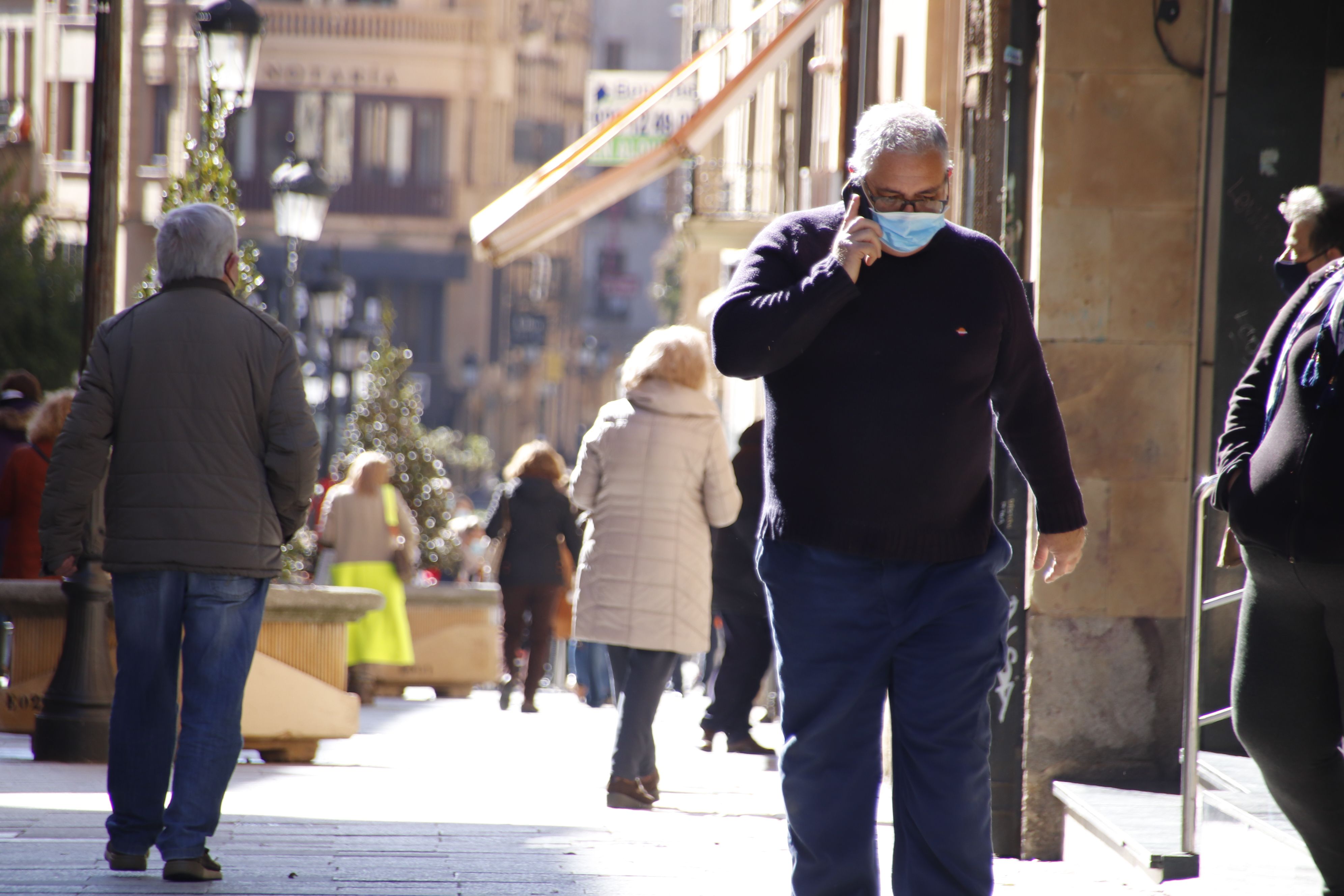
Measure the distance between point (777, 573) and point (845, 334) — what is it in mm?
528

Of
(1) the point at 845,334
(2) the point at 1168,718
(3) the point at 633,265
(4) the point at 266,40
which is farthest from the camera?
(3) the point at 633,265

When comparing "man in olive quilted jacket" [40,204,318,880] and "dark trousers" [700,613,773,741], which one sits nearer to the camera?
"man in olive quilted jacket" [40,204,318,880]

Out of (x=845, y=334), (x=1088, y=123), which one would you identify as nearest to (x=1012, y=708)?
(x=1088, y=123)

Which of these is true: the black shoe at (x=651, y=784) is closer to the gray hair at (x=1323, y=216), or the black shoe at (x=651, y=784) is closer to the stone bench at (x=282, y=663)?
the stone bench at (x=282, y=663)

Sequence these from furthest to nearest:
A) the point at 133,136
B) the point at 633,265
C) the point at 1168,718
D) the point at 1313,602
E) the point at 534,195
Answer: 1. the point at 633,265
2. the point at 133,136
3. the point at 534,195
4. the point at 1168,718
5. the point at 1313,602

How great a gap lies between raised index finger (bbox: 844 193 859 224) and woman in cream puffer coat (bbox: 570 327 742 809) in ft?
12.1

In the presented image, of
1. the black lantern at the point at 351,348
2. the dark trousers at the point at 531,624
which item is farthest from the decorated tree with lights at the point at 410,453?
the black lantern at the point at 351,348

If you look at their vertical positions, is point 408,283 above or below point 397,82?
below

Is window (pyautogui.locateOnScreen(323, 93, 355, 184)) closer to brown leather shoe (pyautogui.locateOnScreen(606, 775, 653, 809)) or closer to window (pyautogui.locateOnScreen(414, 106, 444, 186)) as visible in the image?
window (pyautogui.locateOnScreen(414, 106, 444, 186))

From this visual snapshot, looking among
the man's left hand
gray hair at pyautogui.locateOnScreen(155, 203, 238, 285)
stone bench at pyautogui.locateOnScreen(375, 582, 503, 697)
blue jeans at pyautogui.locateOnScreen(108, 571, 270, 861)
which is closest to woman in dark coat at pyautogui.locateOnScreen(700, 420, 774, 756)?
gray hair at pyautogui.locateOnScreen(155, 203, 238, 285)

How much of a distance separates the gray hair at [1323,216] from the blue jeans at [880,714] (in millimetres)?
1753

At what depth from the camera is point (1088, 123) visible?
6.54m

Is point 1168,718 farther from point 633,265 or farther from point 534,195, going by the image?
point 633,265

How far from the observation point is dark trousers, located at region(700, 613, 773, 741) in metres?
9.49
